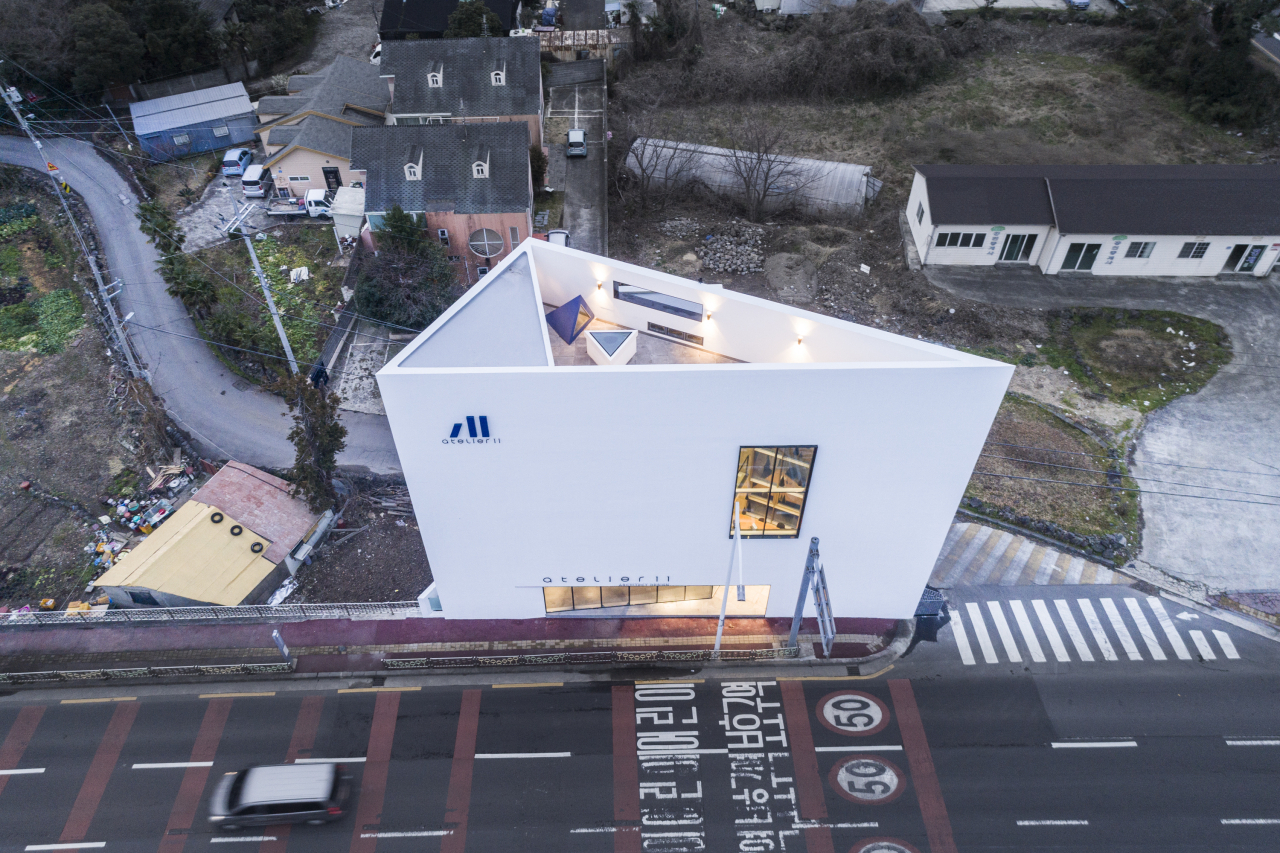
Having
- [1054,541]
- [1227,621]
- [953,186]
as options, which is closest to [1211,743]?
[1227,621]

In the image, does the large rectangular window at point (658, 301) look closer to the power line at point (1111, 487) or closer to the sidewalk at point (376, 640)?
the sidewalk at point (376, 640)

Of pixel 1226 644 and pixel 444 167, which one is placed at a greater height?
pixel 444 167

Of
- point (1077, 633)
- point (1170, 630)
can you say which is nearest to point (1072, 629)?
point (1077, 633)

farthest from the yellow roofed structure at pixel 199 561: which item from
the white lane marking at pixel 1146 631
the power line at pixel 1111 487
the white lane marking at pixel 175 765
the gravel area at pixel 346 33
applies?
the gravel area at pixel 346 33

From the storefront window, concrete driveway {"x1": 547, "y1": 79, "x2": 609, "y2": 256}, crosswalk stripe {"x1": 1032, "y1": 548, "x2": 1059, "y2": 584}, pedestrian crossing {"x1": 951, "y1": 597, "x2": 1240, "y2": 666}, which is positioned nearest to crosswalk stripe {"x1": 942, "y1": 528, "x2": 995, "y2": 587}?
pedestrian crossing {"x1": 951, "y1": 597, "x2": 1240, "y2": 666}

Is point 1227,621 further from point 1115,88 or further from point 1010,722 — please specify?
point 1115,88

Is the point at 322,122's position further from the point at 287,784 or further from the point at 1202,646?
the point at 1202,646

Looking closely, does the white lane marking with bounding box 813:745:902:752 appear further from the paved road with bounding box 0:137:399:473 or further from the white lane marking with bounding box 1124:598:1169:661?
the paved road with bounding box 0:137:399:473
